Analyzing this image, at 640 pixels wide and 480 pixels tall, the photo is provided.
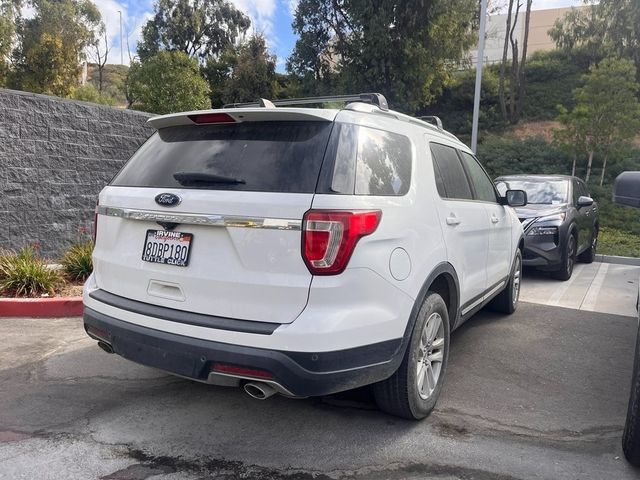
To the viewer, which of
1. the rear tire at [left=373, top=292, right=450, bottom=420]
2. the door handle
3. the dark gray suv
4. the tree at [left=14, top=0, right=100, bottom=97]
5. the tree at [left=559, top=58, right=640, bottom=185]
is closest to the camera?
the rear tire at [left=373, top=292, right=450, bottom=420]

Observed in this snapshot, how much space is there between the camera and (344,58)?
2061cm

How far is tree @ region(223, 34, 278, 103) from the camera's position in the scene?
2911 cm

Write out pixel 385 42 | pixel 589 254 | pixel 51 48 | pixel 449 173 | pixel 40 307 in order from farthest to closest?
pixel 51 48 → pixel 385 42 → pixel 589 254 → pixel 40 307 → pixel 449 173

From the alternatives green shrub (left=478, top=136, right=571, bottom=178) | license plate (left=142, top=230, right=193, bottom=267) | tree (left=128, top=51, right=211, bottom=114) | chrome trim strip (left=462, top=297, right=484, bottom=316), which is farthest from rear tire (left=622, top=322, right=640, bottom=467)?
tree (left=128, top=51, right=211, bottom=114)

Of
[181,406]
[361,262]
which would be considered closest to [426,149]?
[361,262]

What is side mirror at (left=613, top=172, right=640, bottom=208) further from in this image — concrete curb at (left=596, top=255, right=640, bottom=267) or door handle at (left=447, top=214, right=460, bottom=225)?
concrete curb at (left=596, top=255, right=640, bottom=267)

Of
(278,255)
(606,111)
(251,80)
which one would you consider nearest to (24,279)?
(278,255)

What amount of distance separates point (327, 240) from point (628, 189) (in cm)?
206

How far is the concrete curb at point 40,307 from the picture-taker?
208 inches

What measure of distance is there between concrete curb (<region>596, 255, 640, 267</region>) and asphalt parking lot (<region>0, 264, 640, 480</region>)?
607 centimetres

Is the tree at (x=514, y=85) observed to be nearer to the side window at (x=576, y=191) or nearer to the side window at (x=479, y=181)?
the side window at (x=576, y=191)

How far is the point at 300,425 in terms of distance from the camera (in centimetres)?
324

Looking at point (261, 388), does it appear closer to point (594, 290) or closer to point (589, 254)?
point (594, 290)

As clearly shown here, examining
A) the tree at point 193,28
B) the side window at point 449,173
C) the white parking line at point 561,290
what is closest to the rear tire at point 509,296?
the white parking line at point 561,290
